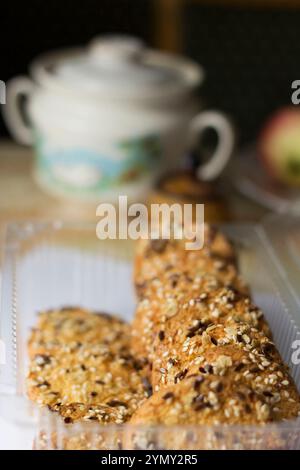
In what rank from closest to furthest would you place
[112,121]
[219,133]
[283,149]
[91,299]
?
[91,299]
[112,121]
[219,133]
[283,149]

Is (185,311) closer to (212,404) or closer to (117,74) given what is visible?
(212,404)

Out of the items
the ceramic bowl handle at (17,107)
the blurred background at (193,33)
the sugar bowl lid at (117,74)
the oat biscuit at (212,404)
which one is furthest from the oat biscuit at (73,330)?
the blurred background at (193,33)

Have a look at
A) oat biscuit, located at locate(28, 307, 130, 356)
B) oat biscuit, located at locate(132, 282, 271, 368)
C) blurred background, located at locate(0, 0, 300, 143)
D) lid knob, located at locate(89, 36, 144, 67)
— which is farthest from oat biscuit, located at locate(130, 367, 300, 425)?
blurred background, located at locate(0, 0, 300, 143)

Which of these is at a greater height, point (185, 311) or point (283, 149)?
point (283, 149)

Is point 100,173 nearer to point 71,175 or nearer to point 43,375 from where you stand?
point 71,175

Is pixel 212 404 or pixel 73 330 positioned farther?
pixel 73 330

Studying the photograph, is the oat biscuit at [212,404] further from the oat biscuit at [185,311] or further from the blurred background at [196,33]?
the blurred background at [196,33]

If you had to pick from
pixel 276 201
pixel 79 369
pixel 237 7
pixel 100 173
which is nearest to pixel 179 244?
pixel 79 369

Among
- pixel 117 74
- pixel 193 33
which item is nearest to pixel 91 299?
pixel 117 74
